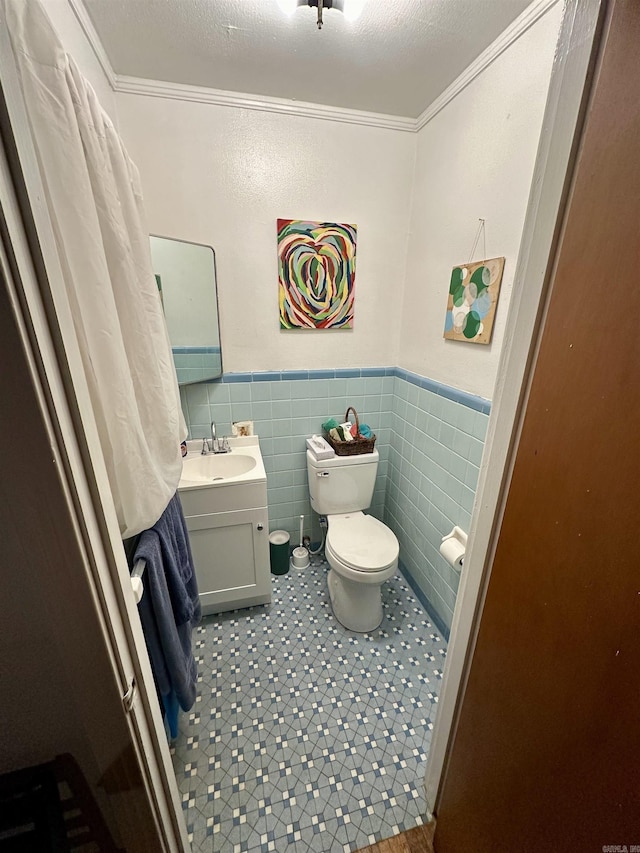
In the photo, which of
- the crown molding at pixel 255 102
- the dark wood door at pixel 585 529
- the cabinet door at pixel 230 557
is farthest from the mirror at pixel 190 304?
the dark wood door at pixel 585 529

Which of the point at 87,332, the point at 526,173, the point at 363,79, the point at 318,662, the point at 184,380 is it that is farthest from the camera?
the point at 184,380

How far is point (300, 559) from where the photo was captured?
2.13m

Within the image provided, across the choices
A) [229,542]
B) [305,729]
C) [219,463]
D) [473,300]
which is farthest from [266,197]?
[305,729]

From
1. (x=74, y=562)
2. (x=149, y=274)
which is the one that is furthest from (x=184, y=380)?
(x=74, y=562)

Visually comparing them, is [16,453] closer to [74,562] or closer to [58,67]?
[74,562]

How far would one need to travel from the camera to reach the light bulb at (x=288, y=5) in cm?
104

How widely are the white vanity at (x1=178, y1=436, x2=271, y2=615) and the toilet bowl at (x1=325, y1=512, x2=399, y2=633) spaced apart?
0.37 metres

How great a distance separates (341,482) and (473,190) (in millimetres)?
1489

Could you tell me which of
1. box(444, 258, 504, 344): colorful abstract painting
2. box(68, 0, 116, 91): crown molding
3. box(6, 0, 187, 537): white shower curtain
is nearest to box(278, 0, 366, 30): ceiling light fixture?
box(68, 0, 116, 91): crown molding

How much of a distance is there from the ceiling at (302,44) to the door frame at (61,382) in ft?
3.92

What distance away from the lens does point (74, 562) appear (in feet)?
1.52

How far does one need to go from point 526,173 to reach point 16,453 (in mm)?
1546

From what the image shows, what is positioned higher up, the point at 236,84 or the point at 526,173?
the point at 236,84

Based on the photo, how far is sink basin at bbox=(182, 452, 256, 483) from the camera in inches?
70.2
